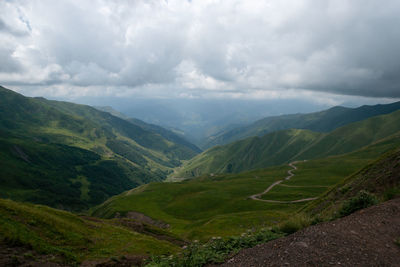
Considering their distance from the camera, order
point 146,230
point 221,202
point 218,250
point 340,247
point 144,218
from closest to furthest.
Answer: point 340,247 < point 218,250 < point 146,230 < point 144,218 < point 221,202

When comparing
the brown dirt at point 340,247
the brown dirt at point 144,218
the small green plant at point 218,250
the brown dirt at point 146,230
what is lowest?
the brown dirt at point 144,218

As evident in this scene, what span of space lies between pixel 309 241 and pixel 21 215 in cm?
2879

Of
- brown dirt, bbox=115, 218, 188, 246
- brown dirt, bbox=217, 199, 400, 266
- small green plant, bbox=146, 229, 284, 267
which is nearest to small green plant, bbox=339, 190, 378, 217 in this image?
brown dirt, bbox=217, 199, 400, 266

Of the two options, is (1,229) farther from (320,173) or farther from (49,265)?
(320,173)

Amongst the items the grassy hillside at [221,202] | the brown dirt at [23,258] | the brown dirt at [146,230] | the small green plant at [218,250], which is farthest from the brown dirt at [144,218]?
the small green plant at [218,250]

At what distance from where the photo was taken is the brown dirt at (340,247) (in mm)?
11297

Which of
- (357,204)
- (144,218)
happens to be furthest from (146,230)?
(144,218)

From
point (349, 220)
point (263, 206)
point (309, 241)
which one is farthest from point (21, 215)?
point (263, 206)

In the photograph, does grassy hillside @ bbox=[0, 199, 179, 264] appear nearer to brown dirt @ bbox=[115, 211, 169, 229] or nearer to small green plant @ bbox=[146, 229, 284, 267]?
small green plant @ bbox=[146, 229, 284, 267]

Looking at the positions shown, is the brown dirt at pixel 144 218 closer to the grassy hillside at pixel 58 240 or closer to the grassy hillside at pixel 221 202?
the grassy hillside at pixel 221 202

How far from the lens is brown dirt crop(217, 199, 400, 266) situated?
11297 mm

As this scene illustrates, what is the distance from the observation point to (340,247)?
40.1 ft

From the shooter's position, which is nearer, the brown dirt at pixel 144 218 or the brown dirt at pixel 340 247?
the brown dirt at pixel 340 247

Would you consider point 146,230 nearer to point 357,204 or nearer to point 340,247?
point 357,204
